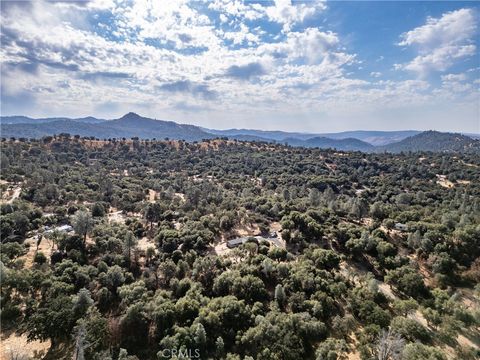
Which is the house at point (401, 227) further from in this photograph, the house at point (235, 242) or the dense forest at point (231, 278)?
the house at point (235, 242)

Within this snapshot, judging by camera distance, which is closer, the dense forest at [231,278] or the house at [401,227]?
the dense forest at [231,278]

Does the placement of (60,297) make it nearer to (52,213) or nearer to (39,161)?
(52,213)

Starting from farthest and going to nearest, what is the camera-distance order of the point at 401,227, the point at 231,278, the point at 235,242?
1. the point at 401,227
2. the point at 235,242
3. the point at 231,278

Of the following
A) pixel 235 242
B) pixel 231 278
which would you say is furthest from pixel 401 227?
pixel 231 278

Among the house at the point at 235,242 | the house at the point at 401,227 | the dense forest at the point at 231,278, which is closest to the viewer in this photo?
the dense forest at the point at 231,278

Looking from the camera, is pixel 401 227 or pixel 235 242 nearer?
pixel 235 242

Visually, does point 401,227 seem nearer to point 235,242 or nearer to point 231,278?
point 235,242

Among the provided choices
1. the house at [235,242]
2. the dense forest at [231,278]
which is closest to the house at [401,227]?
the dense forest at [231,278]

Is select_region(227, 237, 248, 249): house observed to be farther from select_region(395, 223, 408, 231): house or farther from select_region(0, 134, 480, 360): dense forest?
select_region(395, 223, 408, 231): house

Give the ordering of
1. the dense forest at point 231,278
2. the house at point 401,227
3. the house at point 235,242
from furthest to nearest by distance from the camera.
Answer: the house at point 401,227
the house at point 235,242
the dense forest at point 231,278

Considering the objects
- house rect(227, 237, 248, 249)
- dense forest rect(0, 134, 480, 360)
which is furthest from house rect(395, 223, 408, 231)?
house rect(227, 237, 248, 249)
